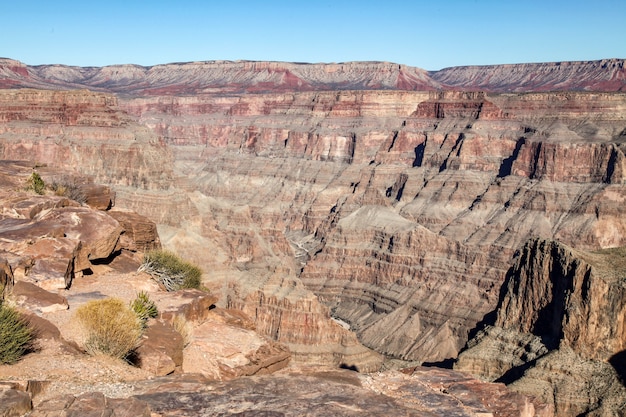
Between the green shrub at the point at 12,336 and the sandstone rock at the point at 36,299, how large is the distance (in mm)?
2206

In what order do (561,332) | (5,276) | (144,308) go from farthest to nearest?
(561,332) < (144,308) < (5,276)

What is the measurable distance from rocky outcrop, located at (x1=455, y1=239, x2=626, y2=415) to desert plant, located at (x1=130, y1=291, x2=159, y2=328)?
30.9 metres

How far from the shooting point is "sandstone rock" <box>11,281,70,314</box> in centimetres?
2009

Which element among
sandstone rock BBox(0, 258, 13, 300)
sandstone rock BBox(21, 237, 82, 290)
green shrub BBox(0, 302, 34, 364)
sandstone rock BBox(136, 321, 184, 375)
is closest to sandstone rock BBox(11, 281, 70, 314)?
sandstone rock BBox(0, 258, 13, 300)

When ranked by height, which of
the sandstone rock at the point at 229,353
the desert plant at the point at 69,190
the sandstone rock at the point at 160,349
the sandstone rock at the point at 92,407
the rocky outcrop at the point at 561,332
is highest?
the desert plant at the point at 69,190

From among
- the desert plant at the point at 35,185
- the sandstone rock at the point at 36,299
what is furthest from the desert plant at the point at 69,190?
the sandstone rock at the point at 36,299

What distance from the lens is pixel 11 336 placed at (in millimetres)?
16609

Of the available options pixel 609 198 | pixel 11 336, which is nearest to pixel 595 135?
pixel 609 198

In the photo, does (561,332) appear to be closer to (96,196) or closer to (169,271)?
(169,271)

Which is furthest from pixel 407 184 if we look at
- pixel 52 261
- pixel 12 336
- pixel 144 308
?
pixel 12 336

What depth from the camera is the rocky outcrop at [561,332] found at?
1875 inches

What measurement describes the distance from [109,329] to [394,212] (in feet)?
292

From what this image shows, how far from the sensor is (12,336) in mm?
16641

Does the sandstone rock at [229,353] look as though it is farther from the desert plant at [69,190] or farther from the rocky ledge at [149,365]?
the desert plant at [69,190]
